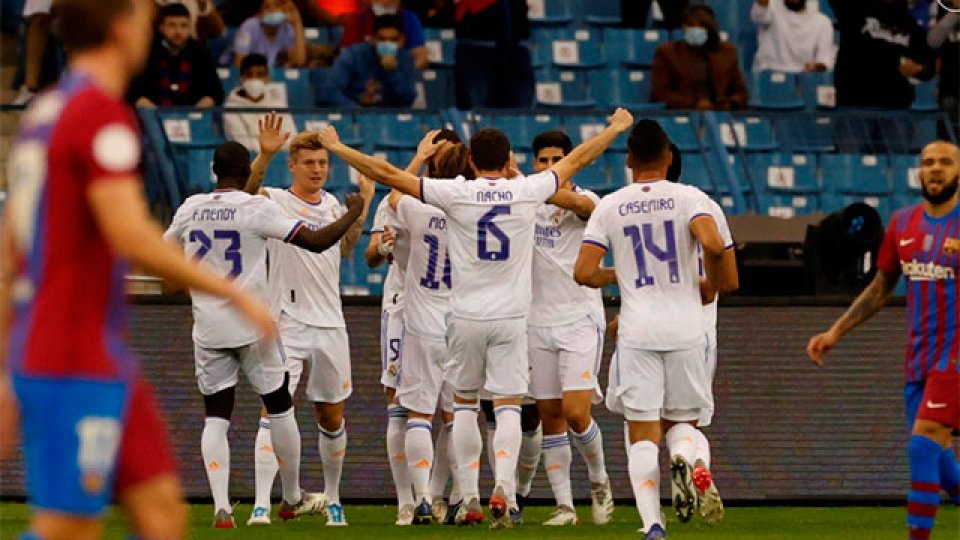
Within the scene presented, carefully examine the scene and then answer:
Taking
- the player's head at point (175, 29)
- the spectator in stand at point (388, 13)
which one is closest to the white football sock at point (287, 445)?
the player's head at point (175, 29)

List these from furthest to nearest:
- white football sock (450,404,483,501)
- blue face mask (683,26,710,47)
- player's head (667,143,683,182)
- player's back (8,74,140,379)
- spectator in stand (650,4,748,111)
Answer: blue face mask (683,26,710,47) → spectator in stand (650,4,748,111) → white football sock (450,404,483,501) → player's head (667,143,683,182) → player's back (8,74,140,379)

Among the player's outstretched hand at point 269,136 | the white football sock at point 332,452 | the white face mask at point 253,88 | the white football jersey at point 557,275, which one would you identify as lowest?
the white football sock at point 332,452

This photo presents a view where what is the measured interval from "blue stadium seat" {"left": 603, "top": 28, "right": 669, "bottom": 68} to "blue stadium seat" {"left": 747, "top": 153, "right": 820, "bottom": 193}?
240 centimetres

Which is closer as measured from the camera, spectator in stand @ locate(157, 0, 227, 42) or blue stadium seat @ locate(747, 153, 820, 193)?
blue stadium seat @ locate(747, 153, 820, 193)

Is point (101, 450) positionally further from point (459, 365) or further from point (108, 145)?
point (459, 365)

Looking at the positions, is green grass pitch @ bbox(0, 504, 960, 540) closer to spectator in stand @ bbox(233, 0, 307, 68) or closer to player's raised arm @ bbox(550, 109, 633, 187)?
player's raised arm @ bbox(550, 109, 633, 187)

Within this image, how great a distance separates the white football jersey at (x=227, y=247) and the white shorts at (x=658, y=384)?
2.57m

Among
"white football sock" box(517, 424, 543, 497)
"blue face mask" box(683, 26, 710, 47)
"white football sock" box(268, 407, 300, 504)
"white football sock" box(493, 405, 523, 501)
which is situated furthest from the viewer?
"blue face mask" box(683, 26, 710, 47)

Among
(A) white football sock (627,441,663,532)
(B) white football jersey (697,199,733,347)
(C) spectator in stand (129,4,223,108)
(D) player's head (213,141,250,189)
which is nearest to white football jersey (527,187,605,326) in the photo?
(B) white football jersey (697,199,733,347)

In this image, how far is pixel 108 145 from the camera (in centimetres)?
573

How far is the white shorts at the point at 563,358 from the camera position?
42.8 ft

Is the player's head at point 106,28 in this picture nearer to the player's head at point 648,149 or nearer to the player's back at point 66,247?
the player's back at point 66,247

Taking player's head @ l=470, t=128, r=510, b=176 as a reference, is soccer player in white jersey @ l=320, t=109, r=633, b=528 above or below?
below

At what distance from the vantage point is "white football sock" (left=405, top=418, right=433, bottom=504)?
13000mm
